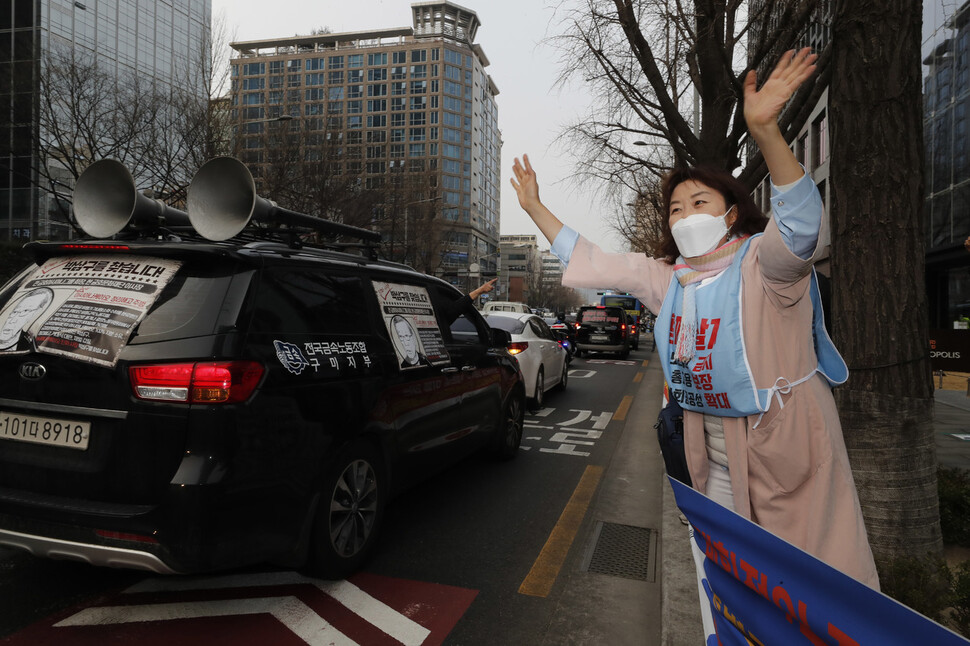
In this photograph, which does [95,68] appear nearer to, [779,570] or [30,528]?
[30,528]

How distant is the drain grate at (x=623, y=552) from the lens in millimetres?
3932

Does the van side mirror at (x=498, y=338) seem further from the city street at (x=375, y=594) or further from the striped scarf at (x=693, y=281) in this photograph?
the striped scarf at (x=693, y=281)

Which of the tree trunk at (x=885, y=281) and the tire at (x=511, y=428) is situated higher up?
the tree trunk at (x=885, y=281)

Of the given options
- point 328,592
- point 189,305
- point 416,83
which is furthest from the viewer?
point 416,83

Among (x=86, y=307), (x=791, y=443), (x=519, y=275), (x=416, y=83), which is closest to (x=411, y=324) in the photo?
(x=86, y=307)

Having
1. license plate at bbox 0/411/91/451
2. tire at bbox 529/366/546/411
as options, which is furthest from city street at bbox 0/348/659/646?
tire at bbox 529/366/546/411

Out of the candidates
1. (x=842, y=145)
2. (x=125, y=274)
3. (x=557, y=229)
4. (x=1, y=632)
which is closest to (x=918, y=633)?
(x=557, y=229)

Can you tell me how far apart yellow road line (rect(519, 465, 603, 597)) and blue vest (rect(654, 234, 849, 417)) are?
7.01 feet

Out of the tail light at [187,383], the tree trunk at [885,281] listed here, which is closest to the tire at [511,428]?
the tree trunk at [885,281]

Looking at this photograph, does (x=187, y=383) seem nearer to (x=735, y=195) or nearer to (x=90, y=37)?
(x=735, y=195)

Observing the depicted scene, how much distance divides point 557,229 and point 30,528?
2619mm

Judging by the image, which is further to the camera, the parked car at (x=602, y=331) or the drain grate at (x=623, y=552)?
the parked car at (x=602, y=331)

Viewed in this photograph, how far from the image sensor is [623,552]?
425 cm

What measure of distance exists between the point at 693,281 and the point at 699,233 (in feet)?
0.51
